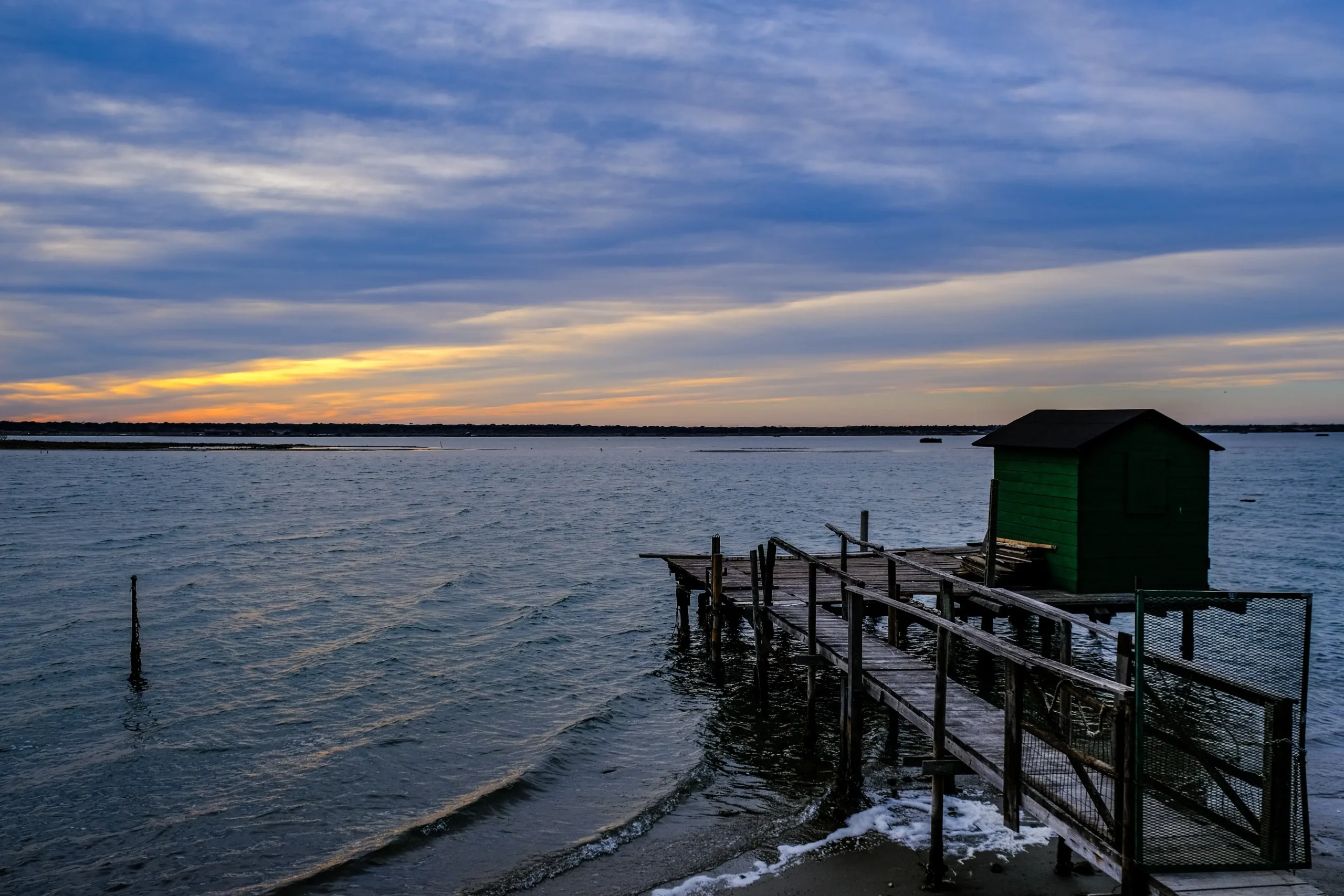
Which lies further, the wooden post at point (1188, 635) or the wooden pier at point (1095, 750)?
the wooden post at point (1188, 635)

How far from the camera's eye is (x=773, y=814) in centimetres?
1157

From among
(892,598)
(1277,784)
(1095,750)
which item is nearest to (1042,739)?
(1095,750)

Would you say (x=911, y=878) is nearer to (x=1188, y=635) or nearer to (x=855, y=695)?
(x=855, y=695)

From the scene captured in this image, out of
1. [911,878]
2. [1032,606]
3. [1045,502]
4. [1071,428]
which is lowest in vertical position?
[911,878]

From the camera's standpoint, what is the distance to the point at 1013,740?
8.20 metres

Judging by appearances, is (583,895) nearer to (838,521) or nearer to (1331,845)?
(1331,845)

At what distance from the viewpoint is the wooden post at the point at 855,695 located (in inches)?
458

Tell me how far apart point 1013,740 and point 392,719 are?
1095cm

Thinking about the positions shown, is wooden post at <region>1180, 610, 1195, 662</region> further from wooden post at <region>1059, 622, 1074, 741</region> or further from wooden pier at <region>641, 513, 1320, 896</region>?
wooden post at <region>1059, 622, 1074, 741</region>

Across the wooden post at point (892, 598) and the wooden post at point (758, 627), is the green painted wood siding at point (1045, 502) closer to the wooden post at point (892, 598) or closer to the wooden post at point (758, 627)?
the wooden post at point (892, 598)

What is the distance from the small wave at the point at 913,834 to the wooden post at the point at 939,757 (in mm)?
452

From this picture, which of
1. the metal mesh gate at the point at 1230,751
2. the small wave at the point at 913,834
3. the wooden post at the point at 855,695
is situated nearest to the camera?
the metal mesh gate at the point at 1230,751

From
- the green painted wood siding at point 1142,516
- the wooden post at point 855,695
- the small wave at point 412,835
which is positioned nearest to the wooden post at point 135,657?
the small wave at point 412,835

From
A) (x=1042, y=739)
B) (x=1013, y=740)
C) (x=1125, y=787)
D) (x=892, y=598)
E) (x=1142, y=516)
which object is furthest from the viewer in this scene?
(x=1142, y=516)
